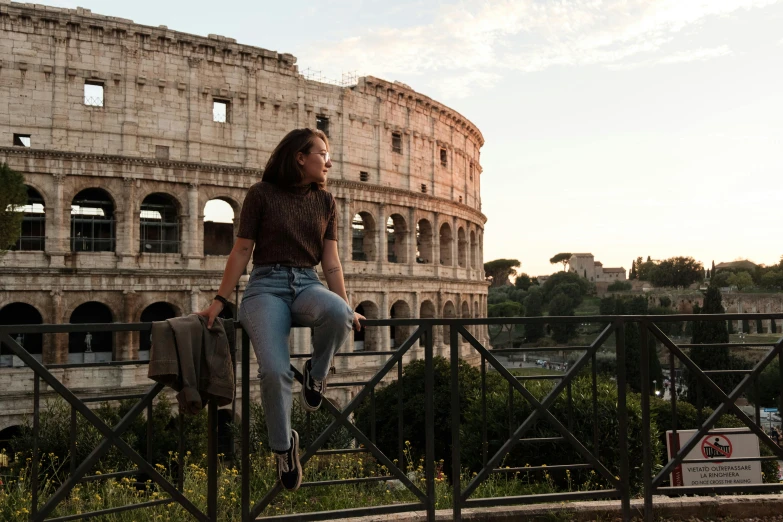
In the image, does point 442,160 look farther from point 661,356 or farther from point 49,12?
point 661,356

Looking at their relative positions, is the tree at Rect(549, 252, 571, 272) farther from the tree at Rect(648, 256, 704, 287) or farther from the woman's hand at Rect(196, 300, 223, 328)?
the woman's hand at Rect(196, 300, 223, 328)

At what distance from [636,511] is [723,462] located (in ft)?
3.08

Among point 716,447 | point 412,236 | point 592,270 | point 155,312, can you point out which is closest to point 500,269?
point 592,270

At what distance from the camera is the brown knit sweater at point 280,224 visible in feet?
12.9

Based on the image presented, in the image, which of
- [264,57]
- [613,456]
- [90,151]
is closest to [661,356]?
[264,57]

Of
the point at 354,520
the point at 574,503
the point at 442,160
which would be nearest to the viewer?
the point at 354,520

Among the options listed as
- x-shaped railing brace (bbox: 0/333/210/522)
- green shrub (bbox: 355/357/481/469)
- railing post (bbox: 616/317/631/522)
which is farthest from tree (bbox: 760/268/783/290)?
x-shaped railing brace (bbox: 0/333/210/522)

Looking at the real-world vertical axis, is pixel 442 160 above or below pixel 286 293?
above

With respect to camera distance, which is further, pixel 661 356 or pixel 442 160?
pixel 661 356

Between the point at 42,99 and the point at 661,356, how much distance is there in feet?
211

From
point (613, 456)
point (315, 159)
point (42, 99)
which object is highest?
point (42, 99)

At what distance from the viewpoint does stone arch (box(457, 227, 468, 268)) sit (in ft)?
127

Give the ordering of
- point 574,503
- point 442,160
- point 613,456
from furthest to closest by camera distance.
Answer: point 442,160
point 613,456
point 574,503

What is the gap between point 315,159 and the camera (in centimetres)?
408
